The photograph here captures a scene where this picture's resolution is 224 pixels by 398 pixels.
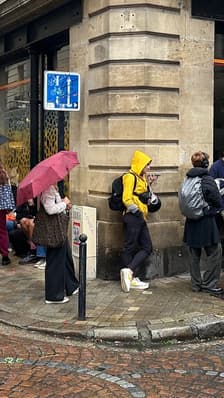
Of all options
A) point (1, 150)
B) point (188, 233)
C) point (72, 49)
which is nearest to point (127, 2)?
point (72, 49)

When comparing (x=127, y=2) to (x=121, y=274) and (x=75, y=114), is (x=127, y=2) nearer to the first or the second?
(x=75, y=114)

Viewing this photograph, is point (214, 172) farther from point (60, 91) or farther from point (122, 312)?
point (122, 312)

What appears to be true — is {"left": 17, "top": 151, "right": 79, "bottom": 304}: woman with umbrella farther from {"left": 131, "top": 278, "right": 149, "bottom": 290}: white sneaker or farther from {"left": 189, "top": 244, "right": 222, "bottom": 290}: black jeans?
{"left": 189, "top": 244, "right": 222, "bottom": 290}: black jeans

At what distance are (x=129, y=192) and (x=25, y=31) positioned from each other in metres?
5.07

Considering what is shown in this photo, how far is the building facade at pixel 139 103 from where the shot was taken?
27.6 ft

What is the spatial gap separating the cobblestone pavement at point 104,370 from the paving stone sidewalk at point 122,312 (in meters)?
0.21

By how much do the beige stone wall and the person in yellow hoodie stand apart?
50cm

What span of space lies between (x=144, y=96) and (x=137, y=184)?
4.65 feet

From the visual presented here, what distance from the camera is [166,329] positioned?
20.5 feet

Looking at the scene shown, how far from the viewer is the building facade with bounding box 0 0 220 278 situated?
8.41 m

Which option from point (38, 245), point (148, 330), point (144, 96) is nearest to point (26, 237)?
point (38, 245)

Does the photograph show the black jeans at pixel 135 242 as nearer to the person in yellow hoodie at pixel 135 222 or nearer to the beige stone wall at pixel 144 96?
the person in yellow hoodie at pixel 135 222

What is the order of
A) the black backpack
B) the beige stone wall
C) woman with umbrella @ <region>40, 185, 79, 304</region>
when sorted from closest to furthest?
woman with umbrella @ <region>40, 185, 79, 304</region>
the black backpack
the beige stone wall

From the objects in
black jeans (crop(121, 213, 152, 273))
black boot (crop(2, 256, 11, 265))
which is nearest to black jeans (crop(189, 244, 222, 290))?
black jeans (crop(121, 213, 152, 273))
